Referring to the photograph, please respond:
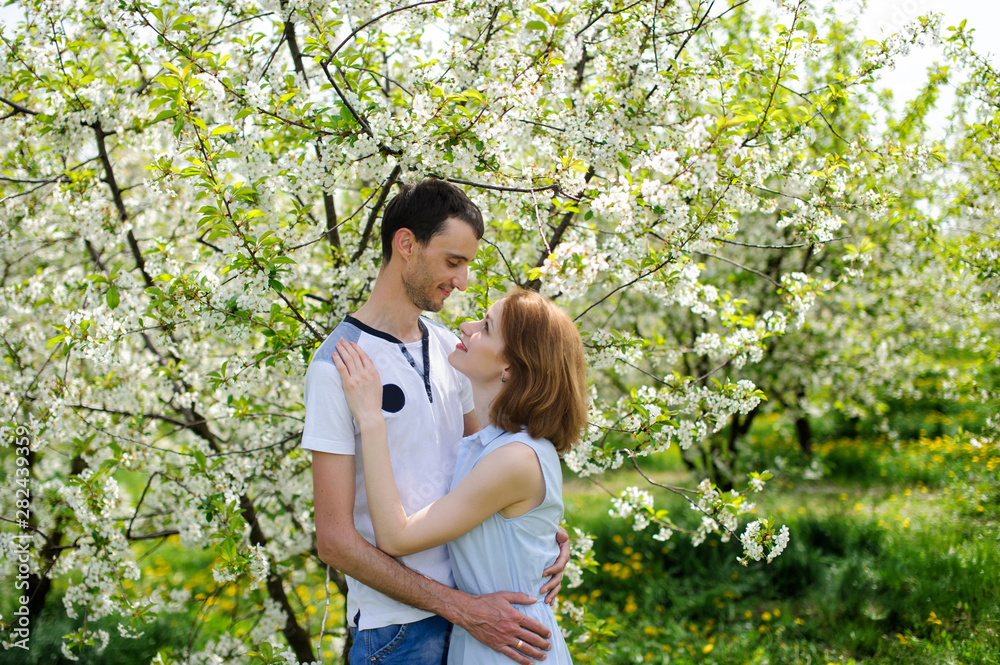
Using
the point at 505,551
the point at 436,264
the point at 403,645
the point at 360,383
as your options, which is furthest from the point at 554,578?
the point at 436,264

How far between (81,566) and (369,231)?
84.9 inches

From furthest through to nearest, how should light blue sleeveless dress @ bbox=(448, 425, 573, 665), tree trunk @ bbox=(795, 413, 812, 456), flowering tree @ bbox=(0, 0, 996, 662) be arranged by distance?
tree trunk @ bbox=(795, 413, 812, 456) < flowering tree @ bbox=(0, 0, 996, 662) < light blue sleeveless dress @ bbox=(448, 425, 573, 665)

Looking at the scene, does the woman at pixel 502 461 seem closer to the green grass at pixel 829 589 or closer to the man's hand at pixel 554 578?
the man's hand at pixel 554 578

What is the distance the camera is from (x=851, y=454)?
8648 millimetres

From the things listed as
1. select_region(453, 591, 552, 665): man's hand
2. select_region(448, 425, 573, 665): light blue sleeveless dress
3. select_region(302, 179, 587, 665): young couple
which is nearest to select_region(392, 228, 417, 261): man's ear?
select_region(302, 179, 587, 665): young couple

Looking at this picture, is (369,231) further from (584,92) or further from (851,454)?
(851,454)

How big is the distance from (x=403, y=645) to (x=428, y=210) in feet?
4.25

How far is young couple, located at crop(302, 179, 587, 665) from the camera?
5.97ft

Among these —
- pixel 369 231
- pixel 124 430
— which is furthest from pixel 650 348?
pixel 124 430

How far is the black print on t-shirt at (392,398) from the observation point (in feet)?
6.46

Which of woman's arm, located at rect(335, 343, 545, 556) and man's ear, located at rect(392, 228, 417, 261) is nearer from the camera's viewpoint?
woman's arm, located at rect(335, 343, 545, 556)

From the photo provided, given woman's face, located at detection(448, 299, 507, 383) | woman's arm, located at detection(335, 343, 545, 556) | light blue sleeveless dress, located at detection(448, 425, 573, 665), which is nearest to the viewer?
woman's arm, located at detection(335, 343, 545, 556)

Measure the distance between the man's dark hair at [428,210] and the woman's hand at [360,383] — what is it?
443 mm

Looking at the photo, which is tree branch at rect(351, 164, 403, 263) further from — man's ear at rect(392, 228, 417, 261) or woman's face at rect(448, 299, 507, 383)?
woman's face at rect(448, 299, 507, 383)
